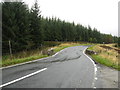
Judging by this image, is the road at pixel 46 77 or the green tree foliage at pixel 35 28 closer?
the road at pixel 46 77

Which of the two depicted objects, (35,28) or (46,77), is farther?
(35,28)

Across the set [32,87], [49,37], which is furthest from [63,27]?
[32,87]

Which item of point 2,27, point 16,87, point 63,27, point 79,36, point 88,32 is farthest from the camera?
point 88,32

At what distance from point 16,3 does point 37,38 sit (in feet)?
35.3

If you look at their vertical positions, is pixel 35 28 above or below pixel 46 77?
above

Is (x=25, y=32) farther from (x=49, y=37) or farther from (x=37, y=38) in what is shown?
(x=49, y=37)

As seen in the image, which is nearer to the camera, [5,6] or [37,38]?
[5,6]

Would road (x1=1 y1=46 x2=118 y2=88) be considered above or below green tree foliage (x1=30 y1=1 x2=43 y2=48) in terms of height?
below

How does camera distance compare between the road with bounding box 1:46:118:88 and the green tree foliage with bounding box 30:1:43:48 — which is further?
the green tree foliage with bounding box 30:1:43:48

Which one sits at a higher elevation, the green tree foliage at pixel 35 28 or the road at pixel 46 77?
the green tree foliage at pixel 35 28

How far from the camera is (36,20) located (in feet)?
104

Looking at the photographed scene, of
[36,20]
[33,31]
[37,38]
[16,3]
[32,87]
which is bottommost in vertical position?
[32,87]

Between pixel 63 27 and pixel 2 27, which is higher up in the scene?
pixel 63 27

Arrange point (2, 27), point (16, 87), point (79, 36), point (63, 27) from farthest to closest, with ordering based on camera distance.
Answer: point (79, 36)
point (63, 27)
point (2, 27)
point (16, 87)
